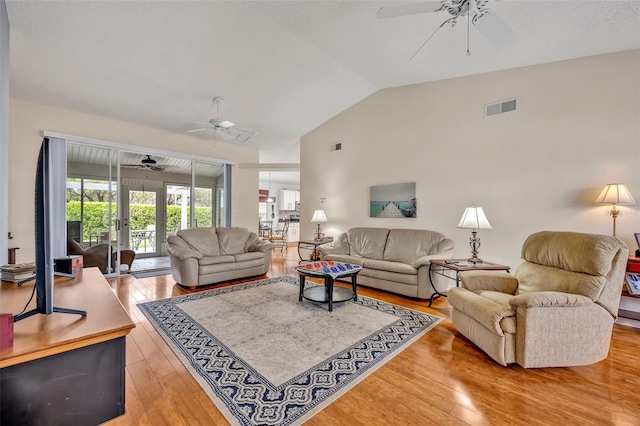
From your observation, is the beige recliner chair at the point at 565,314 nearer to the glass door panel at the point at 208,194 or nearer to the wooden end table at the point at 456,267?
the wooden end table at the point at 456,267

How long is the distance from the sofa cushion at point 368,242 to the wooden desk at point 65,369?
13.7 ft

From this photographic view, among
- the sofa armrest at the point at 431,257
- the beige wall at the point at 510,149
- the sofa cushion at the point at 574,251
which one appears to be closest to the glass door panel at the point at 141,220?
the beige wall at the point at 510,149

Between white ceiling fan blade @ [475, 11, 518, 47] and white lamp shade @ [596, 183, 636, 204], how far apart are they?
206 centimetres

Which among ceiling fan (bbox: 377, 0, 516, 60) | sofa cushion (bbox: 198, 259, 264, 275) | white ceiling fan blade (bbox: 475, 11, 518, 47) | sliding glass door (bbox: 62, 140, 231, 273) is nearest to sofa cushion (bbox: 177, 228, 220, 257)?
sofa cushion (bbox: 198, 259, 264, 275)

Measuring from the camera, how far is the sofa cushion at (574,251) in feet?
7.25

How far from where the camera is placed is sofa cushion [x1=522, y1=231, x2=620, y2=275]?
2.21m

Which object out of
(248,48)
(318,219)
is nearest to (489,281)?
(318,219)

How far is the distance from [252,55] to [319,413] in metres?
4.18

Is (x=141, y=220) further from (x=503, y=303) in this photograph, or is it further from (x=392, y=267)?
(x=503, y=303)

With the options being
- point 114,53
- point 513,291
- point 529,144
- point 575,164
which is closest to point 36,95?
point 114,53

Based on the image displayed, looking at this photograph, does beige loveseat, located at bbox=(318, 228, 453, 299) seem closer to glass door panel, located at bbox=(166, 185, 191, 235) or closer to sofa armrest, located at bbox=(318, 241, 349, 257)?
sofa armrest, located at bbox=(318, 241, 349, 257)

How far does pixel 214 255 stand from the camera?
192 inches

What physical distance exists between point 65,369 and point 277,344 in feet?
5.61

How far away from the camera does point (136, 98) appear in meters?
4.43
